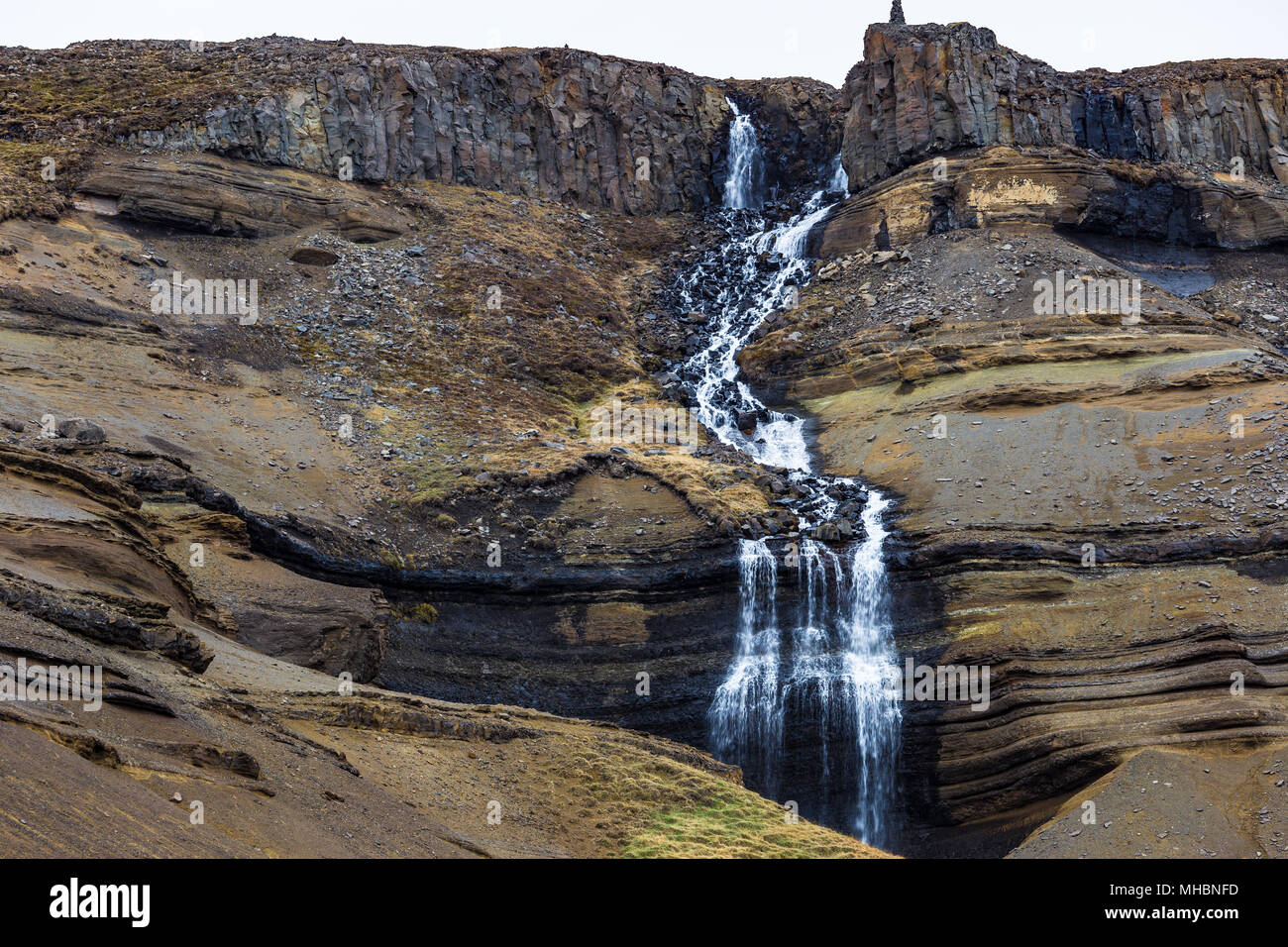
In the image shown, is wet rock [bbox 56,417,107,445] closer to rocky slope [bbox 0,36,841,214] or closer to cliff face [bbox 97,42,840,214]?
rocky slope [bbox 0,36,841,214]

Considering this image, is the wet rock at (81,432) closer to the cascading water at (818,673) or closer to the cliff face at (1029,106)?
the cascading water at (818,673)

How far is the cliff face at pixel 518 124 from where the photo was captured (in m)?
51.4

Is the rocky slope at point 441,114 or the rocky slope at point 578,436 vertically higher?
the rocky slope at point 441,114

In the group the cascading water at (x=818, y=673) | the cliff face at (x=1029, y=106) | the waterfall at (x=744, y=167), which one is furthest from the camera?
the waterfall at (x=744, y=167)

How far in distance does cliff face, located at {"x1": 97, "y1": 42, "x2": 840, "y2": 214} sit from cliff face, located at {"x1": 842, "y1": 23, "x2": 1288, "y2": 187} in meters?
6.84

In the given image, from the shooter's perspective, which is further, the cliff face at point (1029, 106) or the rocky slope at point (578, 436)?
the cliff face at point (1029, 106)

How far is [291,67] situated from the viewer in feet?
177

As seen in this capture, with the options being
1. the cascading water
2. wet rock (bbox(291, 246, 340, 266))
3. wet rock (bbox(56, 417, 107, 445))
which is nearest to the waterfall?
wet rock (bbox(291, 246, 340, 266))

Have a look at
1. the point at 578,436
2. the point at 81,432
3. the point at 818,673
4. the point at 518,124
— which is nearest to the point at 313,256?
the point at 578,436

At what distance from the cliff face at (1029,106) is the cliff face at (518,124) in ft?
22.4

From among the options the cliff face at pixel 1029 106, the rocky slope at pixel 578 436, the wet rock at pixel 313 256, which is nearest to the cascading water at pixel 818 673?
the rocky slope at pixel 578 436

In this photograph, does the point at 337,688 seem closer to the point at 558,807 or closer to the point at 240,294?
the point at 558,807
